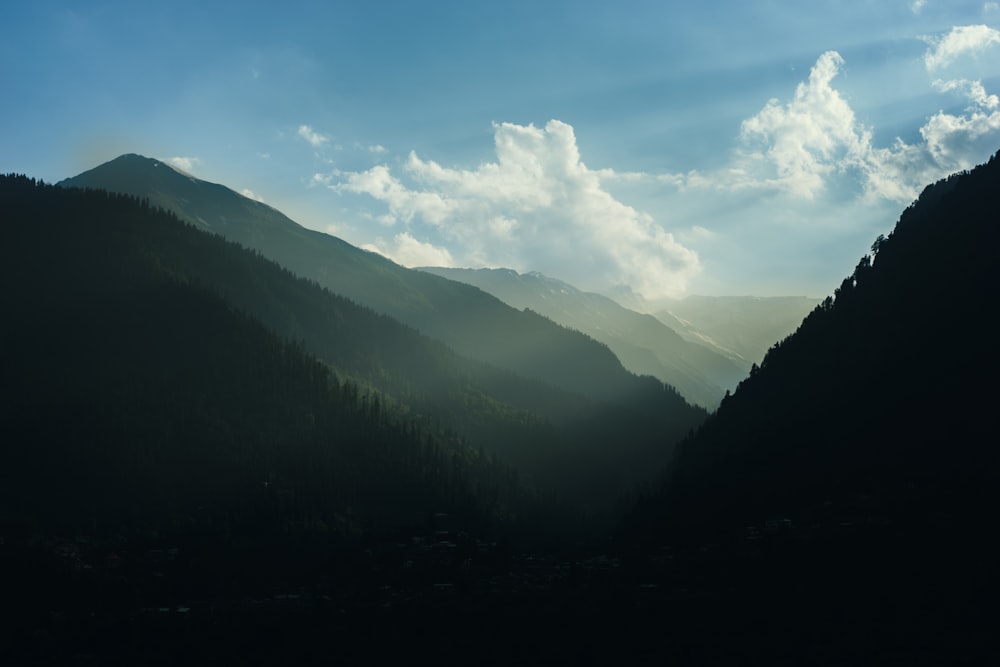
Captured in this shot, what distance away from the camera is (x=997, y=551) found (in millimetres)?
178000

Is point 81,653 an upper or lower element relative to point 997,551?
lower

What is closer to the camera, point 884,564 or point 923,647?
point 923,647

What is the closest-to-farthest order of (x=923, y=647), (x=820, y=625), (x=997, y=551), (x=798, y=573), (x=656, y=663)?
(x=923, y=647)
(x=656, y=663)
(x=820, y=625)
(x=997, y=551)
(x=798, y=573)

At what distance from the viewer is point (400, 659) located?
164 metres

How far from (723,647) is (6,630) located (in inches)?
6771

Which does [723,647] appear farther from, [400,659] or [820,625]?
[400,659]

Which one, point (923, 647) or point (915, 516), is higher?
point (915, 516)

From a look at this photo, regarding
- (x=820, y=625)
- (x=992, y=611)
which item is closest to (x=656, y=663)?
(x=820, y=625)

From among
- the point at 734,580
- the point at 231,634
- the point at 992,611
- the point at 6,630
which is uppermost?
the point at 992,611

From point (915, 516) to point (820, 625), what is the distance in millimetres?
53220

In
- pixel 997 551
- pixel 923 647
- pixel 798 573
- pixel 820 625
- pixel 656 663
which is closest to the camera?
pixel 923 647

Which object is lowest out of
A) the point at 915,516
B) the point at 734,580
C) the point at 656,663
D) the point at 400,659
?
the point at 400,659

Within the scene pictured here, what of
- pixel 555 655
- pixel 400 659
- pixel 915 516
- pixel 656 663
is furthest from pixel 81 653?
pixel 915 516

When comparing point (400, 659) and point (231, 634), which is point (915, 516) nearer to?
point (400, 659)
